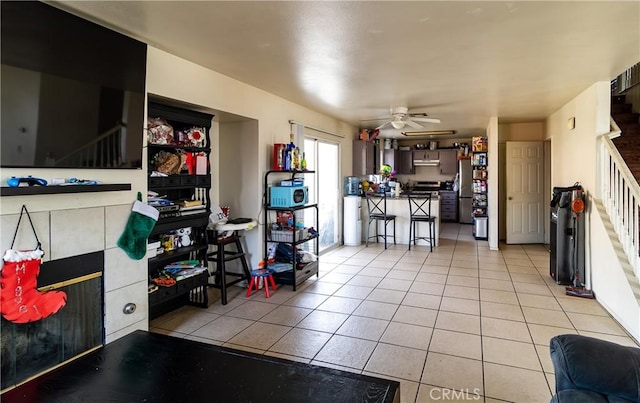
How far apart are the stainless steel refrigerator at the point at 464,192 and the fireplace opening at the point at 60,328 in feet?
28.9

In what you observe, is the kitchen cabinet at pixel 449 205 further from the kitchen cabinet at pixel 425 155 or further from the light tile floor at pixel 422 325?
the light tile floor at pixel 422 325

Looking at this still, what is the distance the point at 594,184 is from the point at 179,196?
4409mm

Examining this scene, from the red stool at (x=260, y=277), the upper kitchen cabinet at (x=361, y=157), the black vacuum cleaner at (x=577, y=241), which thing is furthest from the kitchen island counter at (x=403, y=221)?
the red stool at (x=260, y=277)

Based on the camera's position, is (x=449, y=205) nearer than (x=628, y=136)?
No

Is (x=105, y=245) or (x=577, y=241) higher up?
(x=105, y=245)

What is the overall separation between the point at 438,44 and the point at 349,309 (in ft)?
8.32

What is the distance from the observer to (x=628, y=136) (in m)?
5.02

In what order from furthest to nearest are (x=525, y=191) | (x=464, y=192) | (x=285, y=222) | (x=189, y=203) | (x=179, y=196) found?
(x=464, y=192) → (x=525, y=191) → (x=285, y=222) → (x=179, y=196) → (x=189, y=203)

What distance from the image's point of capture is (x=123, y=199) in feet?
8.77

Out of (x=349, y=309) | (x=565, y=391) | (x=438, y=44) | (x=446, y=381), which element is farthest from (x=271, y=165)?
(x=565, y=391)

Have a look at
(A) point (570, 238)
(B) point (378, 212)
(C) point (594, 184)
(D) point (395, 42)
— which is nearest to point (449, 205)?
(B) point (378, 212)

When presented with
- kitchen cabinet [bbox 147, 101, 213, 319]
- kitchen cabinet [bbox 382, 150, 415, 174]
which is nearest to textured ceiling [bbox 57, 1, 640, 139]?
kitchen cabinet [bbox 147, 101, 213, 319]

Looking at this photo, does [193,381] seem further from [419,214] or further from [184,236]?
[419,214]

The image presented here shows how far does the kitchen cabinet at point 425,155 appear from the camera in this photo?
10133mm
